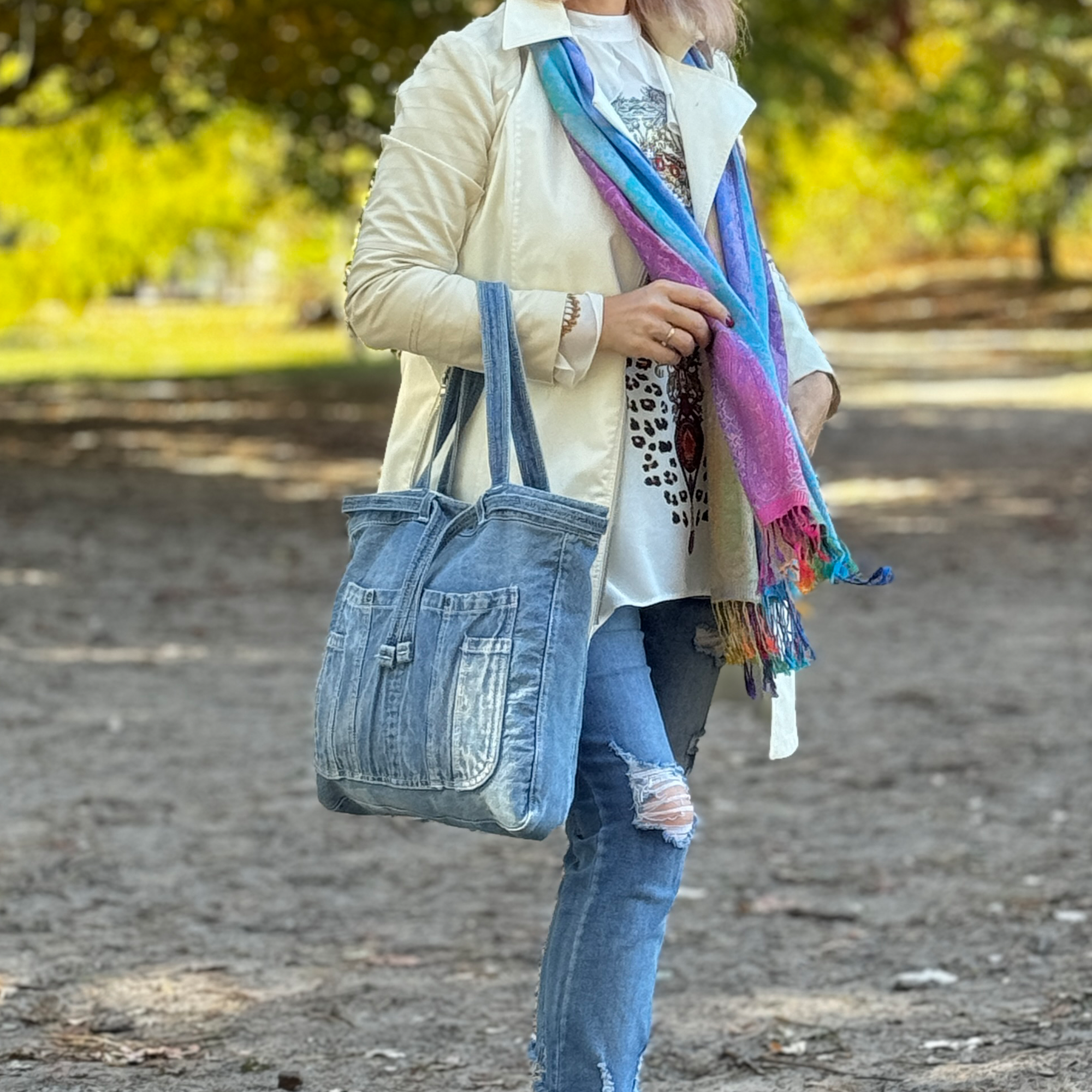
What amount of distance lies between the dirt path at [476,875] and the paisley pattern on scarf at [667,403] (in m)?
1.41

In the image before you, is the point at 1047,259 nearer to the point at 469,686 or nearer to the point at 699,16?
the point at 699,16

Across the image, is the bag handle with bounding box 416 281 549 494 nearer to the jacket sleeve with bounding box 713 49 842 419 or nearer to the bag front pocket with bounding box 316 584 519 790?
the bag front pocket with bounding box 316 584 519 790

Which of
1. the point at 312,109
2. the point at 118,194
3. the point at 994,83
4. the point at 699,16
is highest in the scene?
the point at 994,83

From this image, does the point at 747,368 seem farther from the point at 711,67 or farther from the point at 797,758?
the point at 797,758

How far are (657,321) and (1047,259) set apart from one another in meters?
42.9

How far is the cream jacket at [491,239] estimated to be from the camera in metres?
2.48

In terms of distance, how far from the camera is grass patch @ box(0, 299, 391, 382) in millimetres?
28547

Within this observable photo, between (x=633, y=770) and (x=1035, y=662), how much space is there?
5882 millimetres

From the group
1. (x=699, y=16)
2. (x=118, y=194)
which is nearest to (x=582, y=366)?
(x=699, y=16)

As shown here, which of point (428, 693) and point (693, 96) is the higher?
point (693, 96)

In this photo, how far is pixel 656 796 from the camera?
248cm

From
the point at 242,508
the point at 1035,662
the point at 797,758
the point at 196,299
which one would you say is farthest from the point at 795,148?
the point at 196,299

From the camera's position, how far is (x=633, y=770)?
2475 mm

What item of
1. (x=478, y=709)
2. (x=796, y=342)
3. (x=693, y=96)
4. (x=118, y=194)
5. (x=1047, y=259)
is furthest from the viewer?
(x=1047, y=259)
